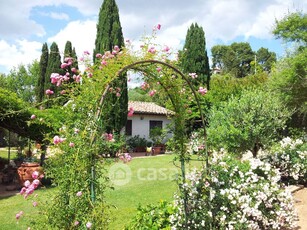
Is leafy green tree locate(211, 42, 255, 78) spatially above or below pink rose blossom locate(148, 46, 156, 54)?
above

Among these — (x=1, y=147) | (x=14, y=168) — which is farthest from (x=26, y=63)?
(x=14, y=168)

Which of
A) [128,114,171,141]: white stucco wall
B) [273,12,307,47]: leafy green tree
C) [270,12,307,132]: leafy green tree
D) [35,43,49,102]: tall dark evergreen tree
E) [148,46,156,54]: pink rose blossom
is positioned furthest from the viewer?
[35,43,49,102]: tall dark evergreen tree

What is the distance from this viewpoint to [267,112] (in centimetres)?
795

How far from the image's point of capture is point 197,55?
24328 millimetres

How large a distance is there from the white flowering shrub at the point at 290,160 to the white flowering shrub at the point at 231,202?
2.63 m

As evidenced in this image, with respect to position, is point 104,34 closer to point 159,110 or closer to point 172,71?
point 159,110

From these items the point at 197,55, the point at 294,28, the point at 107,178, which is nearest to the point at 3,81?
the point at 197,55

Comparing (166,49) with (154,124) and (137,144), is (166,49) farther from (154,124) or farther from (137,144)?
(154,124)

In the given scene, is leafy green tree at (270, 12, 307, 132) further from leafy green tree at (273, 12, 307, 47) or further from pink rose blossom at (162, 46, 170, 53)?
pink rose blossom at (162, 46, 170, 53)

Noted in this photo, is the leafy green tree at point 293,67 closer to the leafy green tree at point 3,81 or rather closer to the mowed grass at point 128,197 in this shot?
the mowed grass at point 128,197

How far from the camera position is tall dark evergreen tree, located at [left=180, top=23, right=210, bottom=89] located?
23.9 meters

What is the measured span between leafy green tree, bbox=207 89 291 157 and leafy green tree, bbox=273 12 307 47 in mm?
4269

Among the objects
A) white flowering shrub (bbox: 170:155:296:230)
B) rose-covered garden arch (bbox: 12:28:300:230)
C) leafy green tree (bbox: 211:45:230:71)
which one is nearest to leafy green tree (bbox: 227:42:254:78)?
leafy green tree (bbox: 211:45:230:71)

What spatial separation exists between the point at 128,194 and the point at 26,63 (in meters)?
39.5
